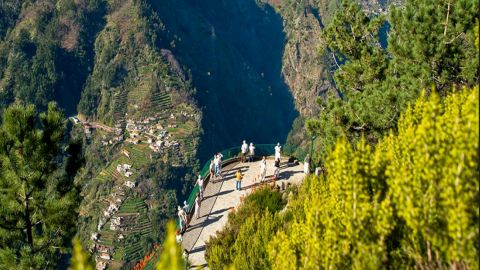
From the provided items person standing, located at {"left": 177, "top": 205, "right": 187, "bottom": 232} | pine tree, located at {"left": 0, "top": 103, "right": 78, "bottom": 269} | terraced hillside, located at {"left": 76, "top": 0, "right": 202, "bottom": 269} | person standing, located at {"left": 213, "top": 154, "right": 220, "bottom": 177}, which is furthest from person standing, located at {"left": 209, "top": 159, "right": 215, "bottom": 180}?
terraced hillside, located at {"left": 76, "top": 0, "right": 202, "bottom": 269}

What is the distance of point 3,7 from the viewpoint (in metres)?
193

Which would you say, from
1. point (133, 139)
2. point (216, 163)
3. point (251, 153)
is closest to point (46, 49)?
point (133, 139)

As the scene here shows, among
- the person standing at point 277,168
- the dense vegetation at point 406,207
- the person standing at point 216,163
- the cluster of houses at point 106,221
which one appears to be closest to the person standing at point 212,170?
the person standing at point 216,163

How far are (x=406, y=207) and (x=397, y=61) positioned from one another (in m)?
14.6

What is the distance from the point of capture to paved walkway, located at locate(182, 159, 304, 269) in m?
22.4

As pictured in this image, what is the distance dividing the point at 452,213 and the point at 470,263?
1.00m

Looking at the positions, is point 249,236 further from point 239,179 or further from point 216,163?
point 216,163

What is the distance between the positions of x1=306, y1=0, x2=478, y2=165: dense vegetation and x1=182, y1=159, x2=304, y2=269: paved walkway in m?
3.87

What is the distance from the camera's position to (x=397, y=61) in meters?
21.5

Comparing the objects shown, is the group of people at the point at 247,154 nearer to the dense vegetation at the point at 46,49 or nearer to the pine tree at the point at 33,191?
the pine tree at the point at 33,191

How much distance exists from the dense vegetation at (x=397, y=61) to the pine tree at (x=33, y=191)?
995 cm

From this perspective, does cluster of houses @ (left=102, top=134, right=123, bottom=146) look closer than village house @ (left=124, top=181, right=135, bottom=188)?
No

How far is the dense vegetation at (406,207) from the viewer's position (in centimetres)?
748

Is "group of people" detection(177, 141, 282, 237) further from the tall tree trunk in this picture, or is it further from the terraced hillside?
the terraced hillside
